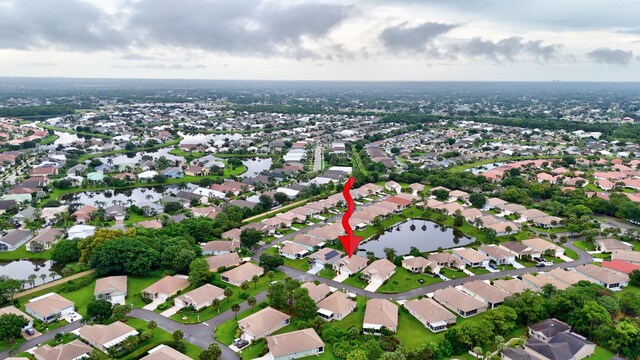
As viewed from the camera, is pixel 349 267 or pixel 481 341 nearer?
pixel 481 341

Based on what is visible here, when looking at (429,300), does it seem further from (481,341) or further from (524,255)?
(524,255)

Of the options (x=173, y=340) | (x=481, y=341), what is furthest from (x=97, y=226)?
(x=481, y=341)

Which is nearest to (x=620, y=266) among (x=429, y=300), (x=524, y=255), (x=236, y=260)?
(x=524, y=255)

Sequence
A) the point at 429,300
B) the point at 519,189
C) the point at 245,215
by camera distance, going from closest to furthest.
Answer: the point at 429,300
the point at 245,215
the point at 519,189

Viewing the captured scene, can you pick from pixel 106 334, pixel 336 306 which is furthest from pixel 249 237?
pixel 106 334

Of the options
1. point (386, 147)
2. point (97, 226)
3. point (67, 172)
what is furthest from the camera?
point (386, 147)

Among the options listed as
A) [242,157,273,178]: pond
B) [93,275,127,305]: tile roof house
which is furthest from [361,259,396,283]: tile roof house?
[242,157,273,178]: pond
